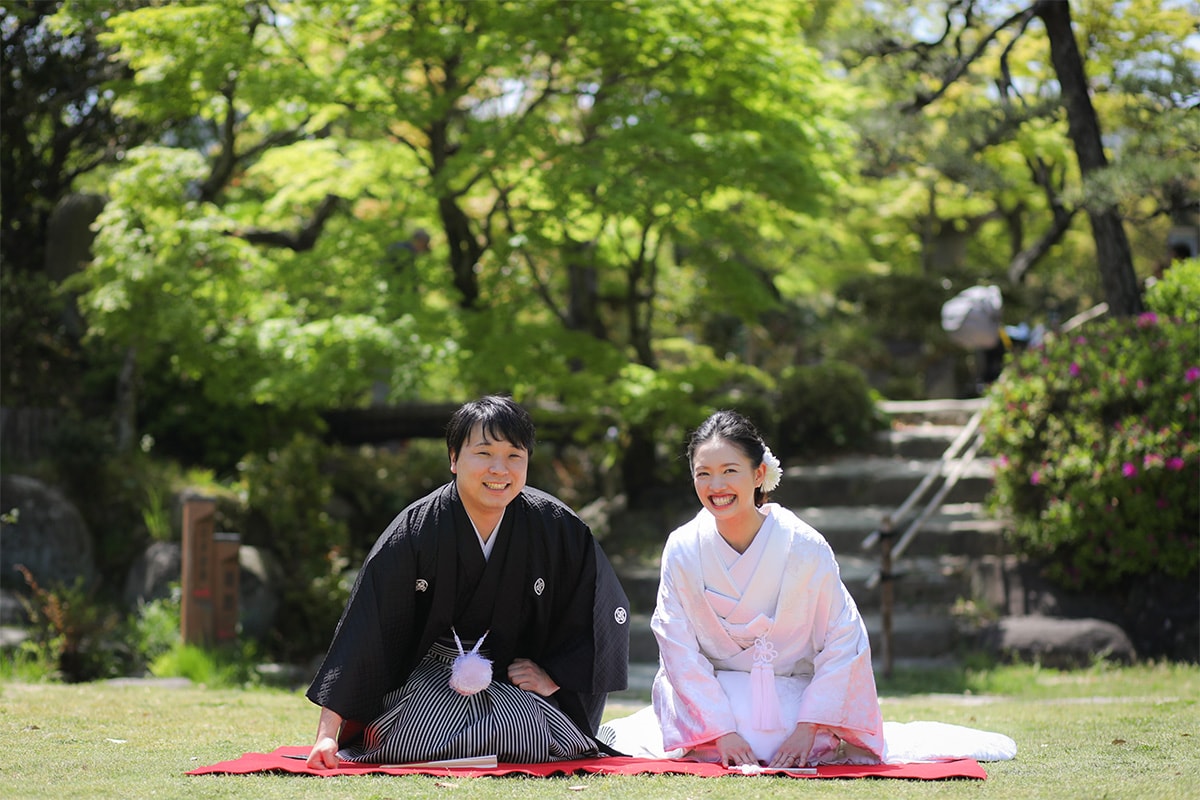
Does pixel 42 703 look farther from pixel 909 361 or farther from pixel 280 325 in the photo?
pixel 909 361

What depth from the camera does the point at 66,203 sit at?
467 inches

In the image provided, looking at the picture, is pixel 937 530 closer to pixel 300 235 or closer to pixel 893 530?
pixel 893 530

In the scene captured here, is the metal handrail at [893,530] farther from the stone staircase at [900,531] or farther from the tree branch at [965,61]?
the tree branch at [965,61]

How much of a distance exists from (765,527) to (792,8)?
687 centimetres

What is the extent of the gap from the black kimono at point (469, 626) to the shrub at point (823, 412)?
8.60m

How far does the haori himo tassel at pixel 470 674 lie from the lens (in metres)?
4.29

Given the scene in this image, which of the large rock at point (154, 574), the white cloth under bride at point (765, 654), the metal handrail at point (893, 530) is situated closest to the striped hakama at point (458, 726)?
the white cloth under bride at point (765, 654)

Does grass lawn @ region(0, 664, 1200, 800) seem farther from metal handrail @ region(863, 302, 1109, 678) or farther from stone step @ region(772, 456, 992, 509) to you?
stone step @ region(772, 456, 992, 509)

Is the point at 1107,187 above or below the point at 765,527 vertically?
above

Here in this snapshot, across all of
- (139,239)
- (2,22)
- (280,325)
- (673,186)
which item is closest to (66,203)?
(2,22)

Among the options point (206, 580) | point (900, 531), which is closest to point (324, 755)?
point (206, 580)

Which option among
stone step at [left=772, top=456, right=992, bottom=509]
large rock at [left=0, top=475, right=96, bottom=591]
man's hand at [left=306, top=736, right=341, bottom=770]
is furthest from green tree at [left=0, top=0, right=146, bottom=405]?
man's hand at [left=306, top=736, right=341, bottom=770]

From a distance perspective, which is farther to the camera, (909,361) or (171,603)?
(909,361)

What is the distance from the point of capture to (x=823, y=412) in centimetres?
1296
